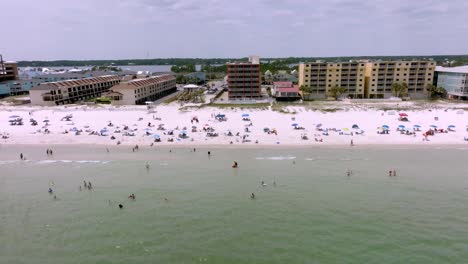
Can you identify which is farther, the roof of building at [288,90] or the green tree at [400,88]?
the green tree at [400,88]

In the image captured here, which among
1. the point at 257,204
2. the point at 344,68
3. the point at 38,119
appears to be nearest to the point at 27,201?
the point at 257,204

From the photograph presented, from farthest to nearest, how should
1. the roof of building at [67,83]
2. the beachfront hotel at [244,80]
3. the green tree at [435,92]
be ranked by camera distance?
1. the beachfront hotel at [244,80]
2. the green tree at [435,92]
3. the roof of building at [67,83]

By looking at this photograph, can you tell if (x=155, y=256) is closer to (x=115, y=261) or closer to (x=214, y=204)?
(x=115, y=261)

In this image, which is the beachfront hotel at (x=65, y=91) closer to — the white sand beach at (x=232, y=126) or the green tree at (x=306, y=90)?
the white sand beach at (x=232, y=126)

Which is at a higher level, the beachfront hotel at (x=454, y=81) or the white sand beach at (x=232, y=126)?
the beachfront hotel at (x=454, y=81)

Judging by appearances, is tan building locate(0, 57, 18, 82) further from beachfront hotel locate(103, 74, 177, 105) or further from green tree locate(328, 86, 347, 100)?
green tree locate(328, 86, 347, 100)

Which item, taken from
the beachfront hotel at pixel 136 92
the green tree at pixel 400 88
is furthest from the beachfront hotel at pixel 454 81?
the beachfront hotel at pixel 136 92

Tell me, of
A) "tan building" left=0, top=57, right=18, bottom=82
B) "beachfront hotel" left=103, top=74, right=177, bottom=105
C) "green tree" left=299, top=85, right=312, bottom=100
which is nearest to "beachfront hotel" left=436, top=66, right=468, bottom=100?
"green tree" left=299, top=85, right=312, bottom=100
